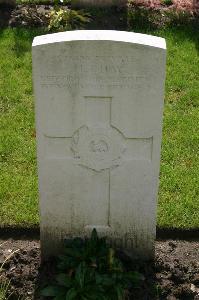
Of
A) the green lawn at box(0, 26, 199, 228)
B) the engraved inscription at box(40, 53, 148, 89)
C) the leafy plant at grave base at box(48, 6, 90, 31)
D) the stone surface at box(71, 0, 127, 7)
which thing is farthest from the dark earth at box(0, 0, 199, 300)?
the stone surface at box(71, 0, 127, 7)

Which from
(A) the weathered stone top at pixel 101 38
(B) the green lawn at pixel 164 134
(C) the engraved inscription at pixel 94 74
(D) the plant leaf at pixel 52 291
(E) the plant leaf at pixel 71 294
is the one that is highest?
(A) the weathered stone top at pixel 101 38

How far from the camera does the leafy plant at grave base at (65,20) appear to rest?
8023mm

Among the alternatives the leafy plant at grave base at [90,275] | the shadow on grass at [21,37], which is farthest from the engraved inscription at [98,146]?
the shadow on grass at [21,37]

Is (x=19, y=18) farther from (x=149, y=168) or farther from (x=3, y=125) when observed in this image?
(x=149, y=168)

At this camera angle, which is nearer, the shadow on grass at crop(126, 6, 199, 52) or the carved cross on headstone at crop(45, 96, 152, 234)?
the carved cross on headstone at crop(45, 96, 152, 234)

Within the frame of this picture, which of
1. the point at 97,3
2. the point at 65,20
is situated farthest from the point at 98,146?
the point at 97,3

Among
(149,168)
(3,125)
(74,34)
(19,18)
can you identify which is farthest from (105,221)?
(19,18)

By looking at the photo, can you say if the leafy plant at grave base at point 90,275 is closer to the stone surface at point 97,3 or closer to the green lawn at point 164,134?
the green lawn at point 164,134

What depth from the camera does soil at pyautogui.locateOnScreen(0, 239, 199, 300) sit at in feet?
14.2

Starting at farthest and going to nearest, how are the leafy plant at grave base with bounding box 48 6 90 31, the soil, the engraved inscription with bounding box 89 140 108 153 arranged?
the leafy plant at grave base with bounding box 48 6 90 31, the soil, the engraved inscription with bounding box 89 140 108 153

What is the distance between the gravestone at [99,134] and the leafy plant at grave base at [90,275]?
19cm

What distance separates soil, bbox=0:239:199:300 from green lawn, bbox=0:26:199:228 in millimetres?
273

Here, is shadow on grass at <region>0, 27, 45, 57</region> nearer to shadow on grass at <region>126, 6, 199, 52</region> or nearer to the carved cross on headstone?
shadow on grass at <region>126, 6, 199, 52</region>

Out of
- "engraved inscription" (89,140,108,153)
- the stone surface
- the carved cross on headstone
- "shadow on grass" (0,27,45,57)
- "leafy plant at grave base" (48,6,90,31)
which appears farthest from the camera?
the stone surface
